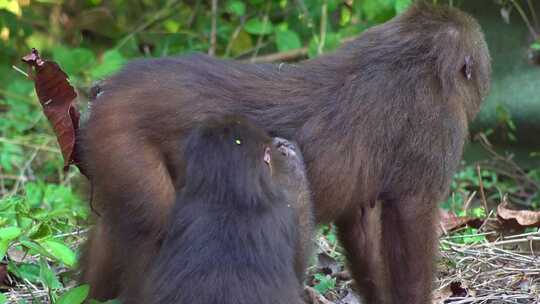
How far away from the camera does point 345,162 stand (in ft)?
16.0

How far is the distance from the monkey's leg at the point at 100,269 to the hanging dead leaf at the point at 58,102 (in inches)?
16.3

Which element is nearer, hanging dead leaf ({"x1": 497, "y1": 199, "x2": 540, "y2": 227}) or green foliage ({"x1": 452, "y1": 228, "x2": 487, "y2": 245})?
green foliage ({"x1": 452, "y1": 228, "x2": 487, "y2": 245})

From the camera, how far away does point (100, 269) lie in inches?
199

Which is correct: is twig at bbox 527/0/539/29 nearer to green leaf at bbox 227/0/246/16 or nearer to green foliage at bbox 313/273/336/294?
green leaf at bbox 227/0/246/16

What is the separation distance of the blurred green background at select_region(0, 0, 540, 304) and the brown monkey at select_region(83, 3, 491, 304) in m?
1.48

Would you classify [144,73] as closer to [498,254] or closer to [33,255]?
[33,255]

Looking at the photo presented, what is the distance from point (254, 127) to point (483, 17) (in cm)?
415

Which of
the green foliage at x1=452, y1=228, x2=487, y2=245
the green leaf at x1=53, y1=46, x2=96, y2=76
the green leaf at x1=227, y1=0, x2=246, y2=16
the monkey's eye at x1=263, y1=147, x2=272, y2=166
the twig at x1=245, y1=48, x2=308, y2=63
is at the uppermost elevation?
the monkey's eye at x1=263, y1=147, x2=272, y2=166

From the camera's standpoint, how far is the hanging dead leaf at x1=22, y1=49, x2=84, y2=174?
4766mm

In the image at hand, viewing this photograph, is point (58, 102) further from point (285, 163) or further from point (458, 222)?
point (458, 222)

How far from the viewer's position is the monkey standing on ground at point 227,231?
156 inches

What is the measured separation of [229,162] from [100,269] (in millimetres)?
1253

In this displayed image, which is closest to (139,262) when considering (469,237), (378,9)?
(469,237)

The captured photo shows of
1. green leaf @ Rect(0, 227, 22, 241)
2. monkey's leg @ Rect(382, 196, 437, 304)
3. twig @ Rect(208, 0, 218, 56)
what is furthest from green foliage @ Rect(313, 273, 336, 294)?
twig @ Rect(208, 0, 218, 56)
